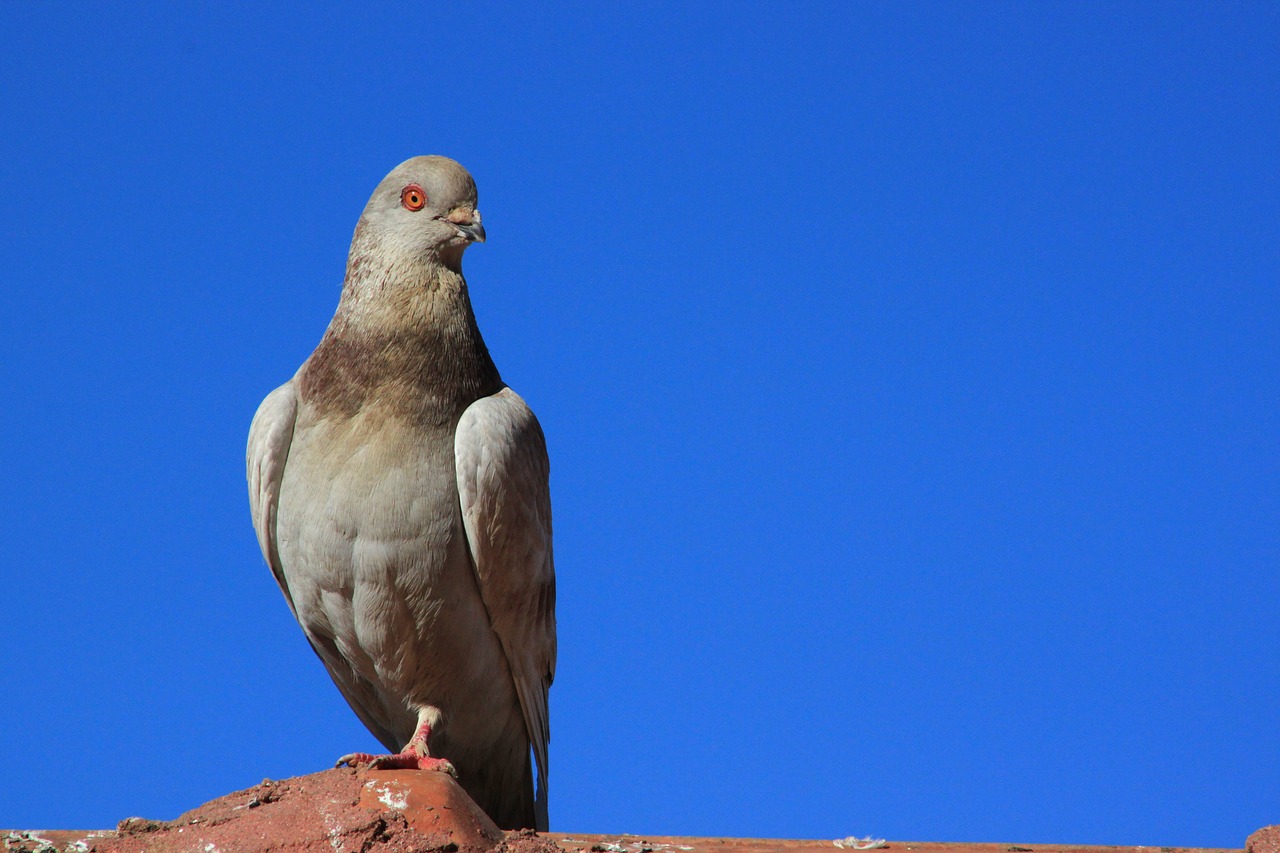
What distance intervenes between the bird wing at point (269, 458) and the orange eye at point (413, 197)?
108 cm

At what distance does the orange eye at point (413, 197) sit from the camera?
6.27 metres

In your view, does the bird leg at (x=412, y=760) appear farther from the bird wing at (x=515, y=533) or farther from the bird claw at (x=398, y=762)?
the bird wing at (x=515, y=533)

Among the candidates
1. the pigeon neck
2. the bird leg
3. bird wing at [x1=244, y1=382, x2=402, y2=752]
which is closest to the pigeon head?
the pigeon neck

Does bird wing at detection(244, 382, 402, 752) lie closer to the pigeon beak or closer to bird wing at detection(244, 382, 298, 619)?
bird wing at detection(244, 382, 298, 619)

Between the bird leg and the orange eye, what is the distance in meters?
2.52

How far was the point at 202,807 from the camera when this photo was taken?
4414 mm

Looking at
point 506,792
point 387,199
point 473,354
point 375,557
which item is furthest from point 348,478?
point 506,792

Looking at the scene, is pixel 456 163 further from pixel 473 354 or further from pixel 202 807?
pixel 202 807

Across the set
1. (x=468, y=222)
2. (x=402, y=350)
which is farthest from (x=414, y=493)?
(x=468, y=222)

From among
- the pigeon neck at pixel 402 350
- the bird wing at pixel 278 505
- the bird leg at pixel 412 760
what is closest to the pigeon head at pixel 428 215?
the pigeon neck at pixel 402 350

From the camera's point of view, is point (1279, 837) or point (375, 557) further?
point (375, 557)

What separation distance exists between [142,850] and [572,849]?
149 centimetres

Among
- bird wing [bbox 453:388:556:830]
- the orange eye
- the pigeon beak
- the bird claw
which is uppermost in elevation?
the orange eye

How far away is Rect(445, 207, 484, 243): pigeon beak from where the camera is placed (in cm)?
616
